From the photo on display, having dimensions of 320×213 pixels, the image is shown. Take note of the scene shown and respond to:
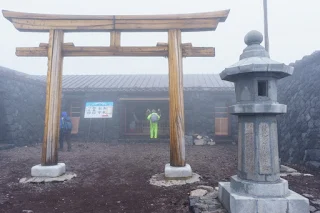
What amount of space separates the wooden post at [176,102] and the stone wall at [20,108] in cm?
873

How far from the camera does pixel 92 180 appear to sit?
5414mm

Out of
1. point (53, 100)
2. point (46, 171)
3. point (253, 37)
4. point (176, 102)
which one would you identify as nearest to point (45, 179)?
point (46, 171)

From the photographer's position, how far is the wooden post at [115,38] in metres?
5.84

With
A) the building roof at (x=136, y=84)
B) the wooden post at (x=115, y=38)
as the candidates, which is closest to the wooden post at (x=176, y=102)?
the wooden post at (x=115, y=38)

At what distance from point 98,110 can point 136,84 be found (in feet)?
9.89

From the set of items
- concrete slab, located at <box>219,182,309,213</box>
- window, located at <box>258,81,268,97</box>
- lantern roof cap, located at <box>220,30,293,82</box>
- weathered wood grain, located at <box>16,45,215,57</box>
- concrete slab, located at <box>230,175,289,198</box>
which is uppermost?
weathered wood grain, located at <box>16,45,215,57</box>

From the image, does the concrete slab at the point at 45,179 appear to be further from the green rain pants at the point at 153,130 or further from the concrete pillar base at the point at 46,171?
the green rain pants at the point at 153,130

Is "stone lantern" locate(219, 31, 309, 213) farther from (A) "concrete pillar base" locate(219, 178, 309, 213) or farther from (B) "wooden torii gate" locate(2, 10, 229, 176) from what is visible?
(B) "wooden torii gate" locate(2, 10, 229, 176)

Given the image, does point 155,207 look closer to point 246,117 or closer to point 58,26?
point 246,117

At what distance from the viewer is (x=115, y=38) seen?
585 cm

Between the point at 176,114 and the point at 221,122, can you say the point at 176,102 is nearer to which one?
the point at 176,114

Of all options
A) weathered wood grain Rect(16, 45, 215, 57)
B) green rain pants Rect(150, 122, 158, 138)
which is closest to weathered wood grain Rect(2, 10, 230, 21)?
weathered wood grain Rect(16, 45, 215, 57)

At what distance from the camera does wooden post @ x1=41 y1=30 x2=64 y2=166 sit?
5.55 meters

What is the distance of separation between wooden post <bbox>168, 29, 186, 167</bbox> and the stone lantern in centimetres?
204
